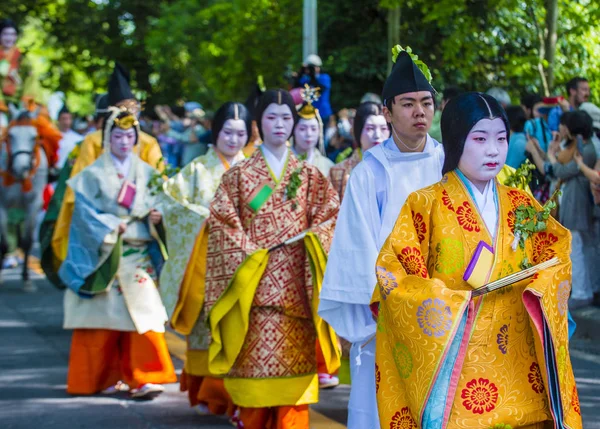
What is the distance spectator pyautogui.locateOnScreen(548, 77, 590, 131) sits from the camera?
11211 mm

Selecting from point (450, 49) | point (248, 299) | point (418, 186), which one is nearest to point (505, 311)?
point (418, 186)

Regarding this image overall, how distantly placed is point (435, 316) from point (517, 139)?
690 cm

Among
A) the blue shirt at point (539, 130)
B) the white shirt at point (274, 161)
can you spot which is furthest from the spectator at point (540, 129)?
the white shirt at point (274, 161)

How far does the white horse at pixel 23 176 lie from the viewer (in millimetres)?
14547

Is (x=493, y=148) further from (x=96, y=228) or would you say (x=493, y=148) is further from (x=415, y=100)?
(x=96, y=228)

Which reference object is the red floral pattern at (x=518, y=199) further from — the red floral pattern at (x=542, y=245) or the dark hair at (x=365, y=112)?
the dark hair at (x=365, y=112)

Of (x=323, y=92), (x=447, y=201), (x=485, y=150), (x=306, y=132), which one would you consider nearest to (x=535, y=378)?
(x=447, y=201)

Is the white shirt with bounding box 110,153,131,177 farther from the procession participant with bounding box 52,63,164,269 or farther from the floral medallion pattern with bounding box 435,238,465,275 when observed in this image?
the floral medallion pattern with bounding box 435,238,465,275

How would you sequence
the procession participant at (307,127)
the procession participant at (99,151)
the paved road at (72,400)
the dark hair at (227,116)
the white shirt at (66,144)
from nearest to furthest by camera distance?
the paved road at (72,400)
the dark hair at (227,116)
the procession participant at (99,151)
the procession participant at (307,127)
the white shirt at (66,144)

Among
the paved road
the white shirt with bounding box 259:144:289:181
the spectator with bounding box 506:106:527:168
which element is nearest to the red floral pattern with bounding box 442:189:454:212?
the white shirt with bounding box 259:144:289:181

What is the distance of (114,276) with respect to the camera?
8641mm

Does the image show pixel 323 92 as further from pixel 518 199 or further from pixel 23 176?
pixel 518 199

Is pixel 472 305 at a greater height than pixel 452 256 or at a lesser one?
lesser

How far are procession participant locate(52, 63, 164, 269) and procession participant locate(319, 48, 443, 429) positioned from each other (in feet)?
12.2
